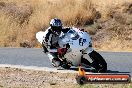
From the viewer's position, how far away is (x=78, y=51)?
14.3 meters

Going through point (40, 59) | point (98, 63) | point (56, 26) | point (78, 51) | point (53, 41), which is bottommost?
point (40, 59)

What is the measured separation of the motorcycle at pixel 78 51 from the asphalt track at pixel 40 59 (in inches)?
21.1

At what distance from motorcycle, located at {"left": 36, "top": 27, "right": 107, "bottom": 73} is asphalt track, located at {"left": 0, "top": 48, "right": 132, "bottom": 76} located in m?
0.54

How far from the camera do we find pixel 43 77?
45.1 feet

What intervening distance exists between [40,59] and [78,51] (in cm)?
359

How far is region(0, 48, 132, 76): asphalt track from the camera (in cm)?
1527

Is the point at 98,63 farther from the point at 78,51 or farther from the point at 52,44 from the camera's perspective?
the point at 52,44

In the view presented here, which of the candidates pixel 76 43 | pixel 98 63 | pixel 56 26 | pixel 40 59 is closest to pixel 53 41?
pixel 56 26

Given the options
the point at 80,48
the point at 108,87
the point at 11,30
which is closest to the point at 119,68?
the point at 80,48

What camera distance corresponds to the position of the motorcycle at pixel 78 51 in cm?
1420

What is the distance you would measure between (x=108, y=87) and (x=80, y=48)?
9.37 feet

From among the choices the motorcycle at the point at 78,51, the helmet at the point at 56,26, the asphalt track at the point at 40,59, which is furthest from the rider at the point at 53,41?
the asphalt track at the point at 40,59

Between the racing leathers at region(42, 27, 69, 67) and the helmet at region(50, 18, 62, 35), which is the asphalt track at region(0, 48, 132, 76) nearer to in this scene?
the racing leathers at region(42, 27, 69, 67)

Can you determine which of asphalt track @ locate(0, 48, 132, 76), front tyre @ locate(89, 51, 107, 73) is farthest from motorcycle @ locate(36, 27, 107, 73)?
asphalt track @ locate(0, 48, 132, 76)
